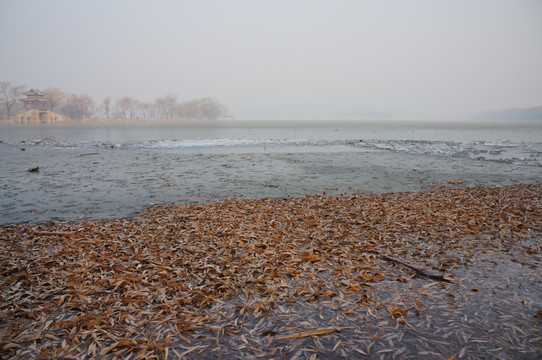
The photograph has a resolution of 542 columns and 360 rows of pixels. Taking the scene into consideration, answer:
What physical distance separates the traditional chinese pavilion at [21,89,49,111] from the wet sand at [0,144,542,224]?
10519cm

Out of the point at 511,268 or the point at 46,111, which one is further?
the point at 46,111

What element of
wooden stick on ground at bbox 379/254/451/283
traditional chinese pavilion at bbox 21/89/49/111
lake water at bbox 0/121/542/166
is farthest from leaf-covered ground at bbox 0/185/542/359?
traditional chinese pavilion at bbox 21/89/49/111

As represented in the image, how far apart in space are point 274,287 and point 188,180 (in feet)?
28.5

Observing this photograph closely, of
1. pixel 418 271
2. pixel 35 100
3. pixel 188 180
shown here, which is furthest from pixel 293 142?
pixel 35 100

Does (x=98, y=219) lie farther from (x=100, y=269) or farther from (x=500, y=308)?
(x=500, y=308)

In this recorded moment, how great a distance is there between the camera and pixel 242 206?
25.1ft

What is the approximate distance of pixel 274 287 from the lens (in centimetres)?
383

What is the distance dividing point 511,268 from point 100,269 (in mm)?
5690

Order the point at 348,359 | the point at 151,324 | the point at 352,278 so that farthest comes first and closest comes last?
the point at 352,278 < the point at 151,324 < the point at 348,359

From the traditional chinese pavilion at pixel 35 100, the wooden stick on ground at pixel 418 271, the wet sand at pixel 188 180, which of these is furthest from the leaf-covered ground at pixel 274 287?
the traditional chinese pavilion at pixel 35 100

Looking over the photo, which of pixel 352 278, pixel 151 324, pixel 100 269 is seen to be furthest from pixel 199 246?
pixel 352 278

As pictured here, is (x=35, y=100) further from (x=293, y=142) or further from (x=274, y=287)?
(x=274, y=287)

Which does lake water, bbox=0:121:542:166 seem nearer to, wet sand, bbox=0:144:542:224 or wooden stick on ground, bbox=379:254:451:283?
wet sand, bbox=0:144:542:224

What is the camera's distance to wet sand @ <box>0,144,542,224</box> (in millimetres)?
8039
